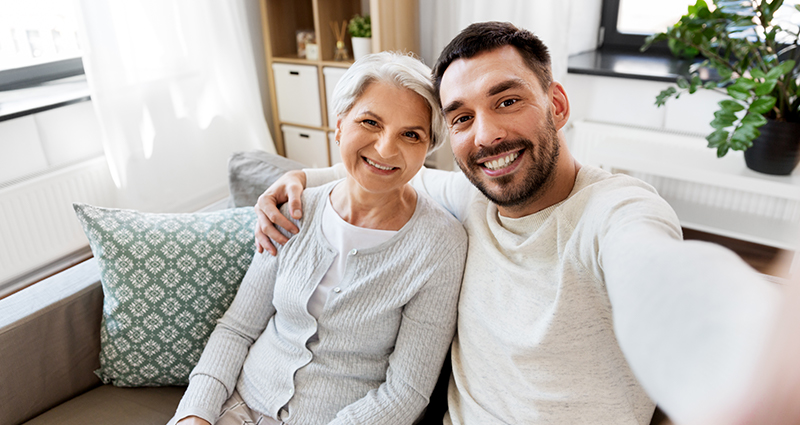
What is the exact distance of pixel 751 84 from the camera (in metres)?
1.98

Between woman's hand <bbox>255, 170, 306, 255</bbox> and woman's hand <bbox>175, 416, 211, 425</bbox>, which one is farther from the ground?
woman's hand <bbox>255, 170, 306, 255</bbox>

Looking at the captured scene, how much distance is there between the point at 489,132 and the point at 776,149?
174 centimetres

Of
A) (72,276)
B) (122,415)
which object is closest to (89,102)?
(72,276)

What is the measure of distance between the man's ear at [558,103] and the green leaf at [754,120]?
1336 mm

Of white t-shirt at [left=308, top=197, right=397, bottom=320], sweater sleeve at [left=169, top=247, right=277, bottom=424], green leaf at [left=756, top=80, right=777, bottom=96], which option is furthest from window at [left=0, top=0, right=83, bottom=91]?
green leaf at [left=756, top=80, right=777, bottom=96]

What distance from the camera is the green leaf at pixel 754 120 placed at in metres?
2.00

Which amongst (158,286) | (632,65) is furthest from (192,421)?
(632,65)

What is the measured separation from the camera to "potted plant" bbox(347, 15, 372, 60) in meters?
2.99

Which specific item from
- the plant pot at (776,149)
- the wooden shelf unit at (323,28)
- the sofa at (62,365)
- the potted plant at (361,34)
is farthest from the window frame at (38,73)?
the plant pot at (776,149)

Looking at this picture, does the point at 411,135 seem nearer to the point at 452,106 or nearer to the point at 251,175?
the point at 452,106

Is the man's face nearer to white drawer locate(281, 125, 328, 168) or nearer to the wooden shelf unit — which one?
the wooden shelf unit

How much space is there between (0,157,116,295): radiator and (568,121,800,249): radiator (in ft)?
7.85

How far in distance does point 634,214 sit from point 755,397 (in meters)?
0.40

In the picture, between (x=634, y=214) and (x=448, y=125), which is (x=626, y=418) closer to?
(x=634, y=214)
